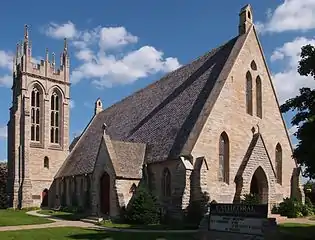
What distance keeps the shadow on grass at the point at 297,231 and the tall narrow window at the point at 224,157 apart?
17.4ft

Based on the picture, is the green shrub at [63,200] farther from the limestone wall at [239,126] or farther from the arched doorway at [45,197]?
the limestone wall at [239,126]

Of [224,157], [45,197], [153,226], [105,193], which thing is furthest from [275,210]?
[45,197]

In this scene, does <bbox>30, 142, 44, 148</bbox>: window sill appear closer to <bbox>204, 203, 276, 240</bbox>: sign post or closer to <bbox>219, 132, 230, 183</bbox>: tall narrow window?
<bbox>219, 132, 230, 183</bbox>: tall narrow window

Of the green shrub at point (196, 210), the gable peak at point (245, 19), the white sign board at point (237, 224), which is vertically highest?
the gable peak at point (245, 19)

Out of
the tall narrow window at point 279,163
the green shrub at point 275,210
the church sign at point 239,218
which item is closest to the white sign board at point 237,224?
the church sign at point 239,218

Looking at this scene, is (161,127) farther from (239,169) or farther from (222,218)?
(222,218)

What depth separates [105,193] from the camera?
34562 millimetres

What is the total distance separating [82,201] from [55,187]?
13.6 m

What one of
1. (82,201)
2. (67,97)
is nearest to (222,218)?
(82,201)

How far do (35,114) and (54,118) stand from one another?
10.2 feet

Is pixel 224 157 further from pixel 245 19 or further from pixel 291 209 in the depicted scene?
pixel 245 19

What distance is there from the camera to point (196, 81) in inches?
1419

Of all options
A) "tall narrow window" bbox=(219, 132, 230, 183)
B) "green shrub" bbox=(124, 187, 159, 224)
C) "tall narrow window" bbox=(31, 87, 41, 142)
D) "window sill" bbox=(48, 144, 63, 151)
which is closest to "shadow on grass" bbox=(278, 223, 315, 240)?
"tall narrow window" bbox=(219, 132, 230, 183)

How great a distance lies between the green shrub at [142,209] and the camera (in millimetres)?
29797
